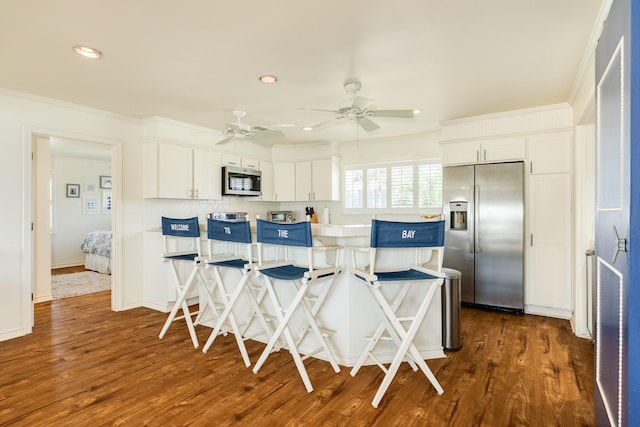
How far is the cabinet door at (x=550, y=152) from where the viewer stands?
12.3 feet

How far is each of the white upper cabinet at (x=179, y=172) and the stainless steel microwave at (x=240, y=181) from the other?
12cm

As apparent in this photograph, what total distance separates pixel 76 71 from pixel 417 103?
125 inches

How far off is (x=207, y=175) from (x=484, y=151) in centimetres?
365

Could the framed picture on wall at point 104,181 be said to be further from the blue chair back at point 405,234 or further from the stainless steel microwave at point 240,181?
the blue chair back at point 405,234

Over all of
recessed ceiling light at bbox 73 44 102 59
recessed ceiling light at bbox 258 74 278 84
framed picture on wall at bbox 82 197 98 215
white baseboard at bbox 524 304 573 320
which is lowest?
white baseboard at bbox 524 304 573 320

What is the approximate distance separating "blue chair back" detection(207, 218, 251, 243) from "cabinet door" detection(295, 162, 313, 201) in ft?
9.74

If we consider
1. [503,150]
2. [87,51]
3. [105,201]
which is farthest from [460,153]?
[105,201]

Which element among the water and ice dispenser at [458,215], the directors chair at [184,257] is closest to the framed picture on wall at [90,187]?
the directors chair at [184,257]

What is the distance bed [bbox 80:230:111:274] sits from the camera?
6.18m

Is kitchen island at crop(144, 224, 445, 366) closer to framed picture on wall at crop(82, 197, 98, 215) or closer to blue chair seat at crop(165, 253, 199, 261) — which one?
blue chair seat at crop(165, 253, 199, 261)

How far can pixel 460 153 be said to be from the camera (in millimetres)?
4336

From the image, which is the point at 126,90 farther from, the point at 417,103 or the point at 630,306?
the point at 630,306

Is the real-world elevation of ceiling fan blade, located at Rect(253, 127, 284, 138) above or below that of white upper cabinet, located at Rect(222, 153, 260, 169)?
above

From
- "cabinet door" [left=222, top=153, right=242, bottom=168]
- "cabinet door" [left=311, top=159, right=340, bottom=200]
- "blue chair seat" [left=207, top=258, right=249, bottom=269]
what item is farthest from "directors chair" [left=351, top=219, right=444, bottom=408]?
"cabinet door" [left=222, top=153, right=242, bottom=168]
